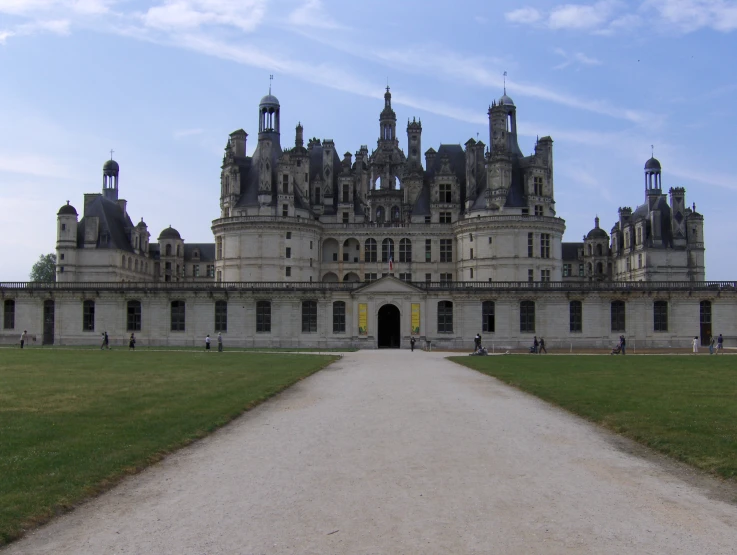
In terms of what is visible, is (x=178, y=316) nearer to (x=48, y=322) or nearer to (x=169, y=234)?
(x=48, y=322)

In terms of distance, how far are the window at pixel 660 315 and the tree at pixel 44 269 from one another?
102 metres

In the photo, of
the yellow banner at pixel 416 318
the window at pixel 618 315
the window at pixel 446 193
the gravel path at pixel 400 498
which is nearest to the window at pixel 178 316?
the yellow banner at pixel 416 318

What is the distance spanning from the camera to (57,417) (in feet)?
60.5

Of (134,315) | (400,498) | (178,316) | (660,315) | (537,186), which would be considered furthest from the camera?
(537,186)

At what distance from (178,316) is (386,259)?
26.6m

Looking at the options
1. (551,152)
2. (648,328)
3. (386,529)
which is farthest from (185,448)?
(551,152)

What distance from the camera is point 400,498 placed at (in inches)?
454

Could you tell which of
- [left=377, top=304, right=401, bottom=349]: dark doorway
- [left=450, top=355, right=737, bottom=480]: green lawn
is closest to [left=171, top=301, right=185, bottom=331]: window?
[left=377, top=304, right=401, bottom=349]: dark doorway

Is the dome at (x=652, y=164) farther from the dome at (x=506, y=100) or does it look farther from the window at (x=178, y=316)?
the window at (x=178, y=316)

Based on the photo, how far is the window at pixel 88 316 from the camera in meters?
69.2

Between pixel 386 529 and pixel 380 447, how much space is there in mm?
6173

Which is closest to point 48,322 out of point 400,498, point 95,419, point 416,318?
point 416,318

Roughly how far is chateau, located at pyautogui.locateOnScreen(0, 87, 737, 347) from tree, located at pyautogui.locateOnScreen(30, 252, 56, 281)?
34.9 m

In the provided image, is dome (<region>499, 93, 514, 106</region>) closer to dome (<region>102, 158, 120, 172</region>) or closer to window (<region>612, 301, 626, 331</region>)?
window (<region>612, 301, 626, 331</region>)
